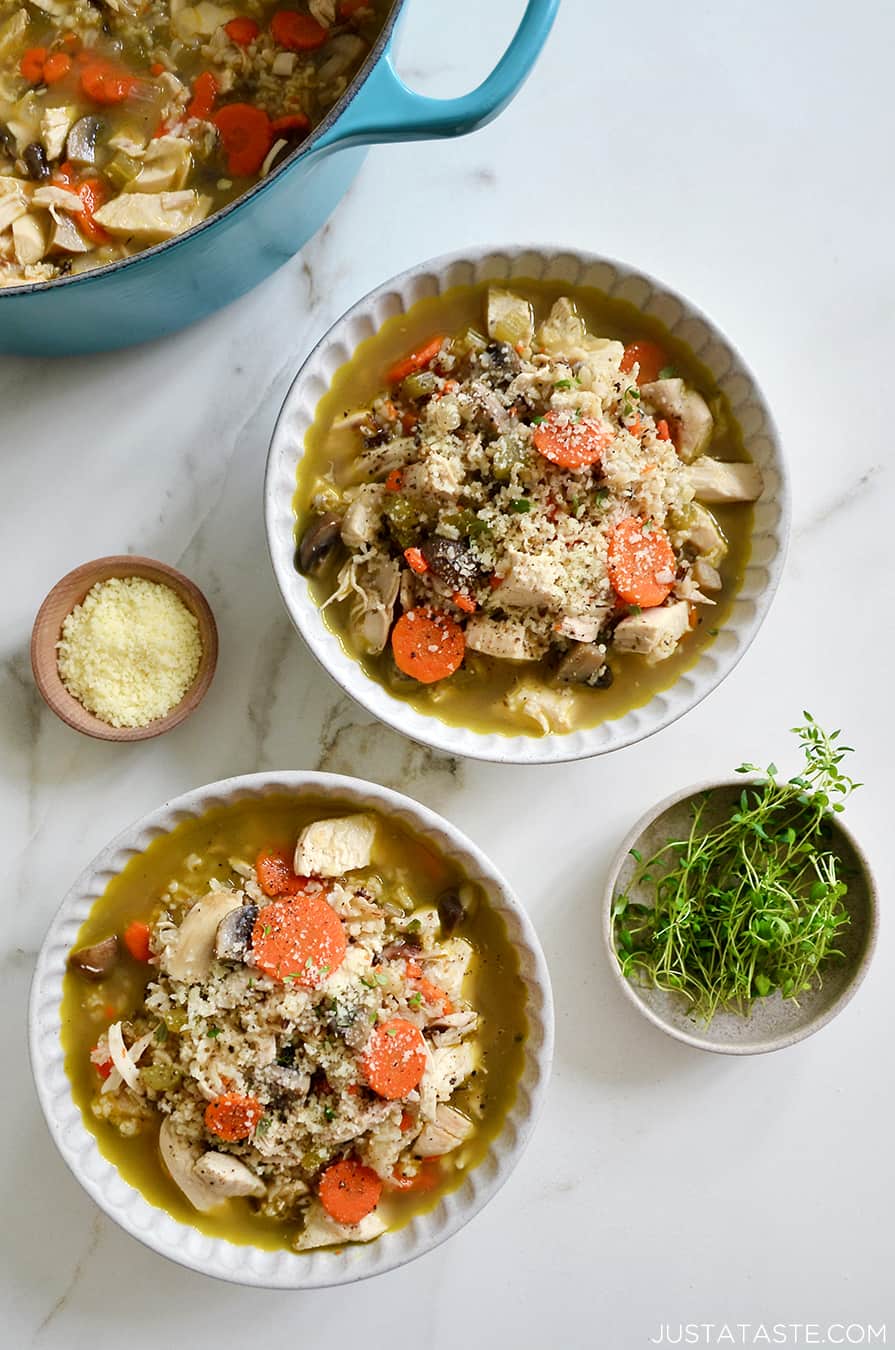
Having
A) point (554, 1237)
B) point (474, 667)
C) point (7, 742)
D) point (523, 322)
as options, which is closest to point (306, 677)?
point (474, 667)

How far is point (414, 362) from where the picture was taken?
2.53 metres

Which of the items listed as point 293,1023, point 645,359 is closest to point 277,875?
point 293,1023

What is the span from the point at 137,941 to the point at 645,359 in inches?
65.3

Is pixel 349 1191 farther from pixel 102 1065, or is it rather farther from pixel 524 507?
pixel 524 507

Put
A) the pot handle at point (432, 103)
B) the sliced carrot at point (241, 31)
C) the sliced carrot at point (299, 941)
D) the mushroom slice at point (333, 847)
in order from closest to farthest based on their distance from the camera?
the pot handle at point (432, 103) → the sliced carrot at point (299, 941) → the mushroom slice at point (333, 847) → the sliced carrot at point (241, 31)

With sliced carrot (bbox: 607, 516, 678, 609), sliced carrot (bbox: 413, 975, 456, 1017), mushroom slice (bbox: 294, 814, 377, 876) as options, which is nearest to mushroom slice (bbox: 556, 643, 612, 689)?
sliced carrot (bbox: 607, 516, 678, 609)

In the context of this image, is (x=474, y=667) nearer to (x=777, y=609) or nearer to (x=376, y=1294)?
(x=777, y=609)

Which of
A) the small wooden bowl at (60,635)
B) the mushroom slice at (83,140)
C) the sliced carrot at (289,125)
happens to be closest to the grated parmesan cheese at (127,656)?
the small wooden bowl at (60,635)

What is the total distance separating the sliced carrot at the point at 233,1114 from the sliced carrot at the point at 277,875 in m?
0.41

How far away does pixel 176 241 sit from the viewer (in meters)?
2.01

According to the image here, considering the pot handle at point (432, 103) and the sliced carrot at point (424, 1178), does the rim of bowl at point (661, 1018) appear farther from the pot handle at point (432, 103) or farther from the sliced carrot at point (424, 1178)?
the pot handle at point (432, 103)

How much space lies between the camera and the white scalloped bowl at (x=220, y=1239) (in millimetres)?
2338

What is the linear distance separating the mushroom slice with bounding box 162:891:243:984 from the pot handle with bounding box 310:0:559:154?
144 cm

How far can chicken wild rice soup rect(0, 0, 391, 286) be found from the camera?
2438 millimetres
